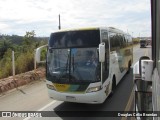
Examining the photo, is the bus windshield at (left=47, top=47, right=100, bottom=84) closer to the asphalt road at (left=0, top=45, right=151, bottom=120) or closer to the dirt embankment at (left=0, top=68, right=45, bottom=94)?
the asphalt road at (left=0, top=45, right=151, bottom=120)

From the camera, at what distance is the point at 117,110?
8617mm

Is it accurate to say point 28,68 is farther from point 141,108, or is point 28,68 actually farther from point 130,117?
point 141,108

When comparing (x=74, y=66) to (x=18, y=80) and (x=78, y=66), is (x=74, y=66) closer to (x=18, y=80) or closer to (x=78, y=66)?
(x=78, y=66)

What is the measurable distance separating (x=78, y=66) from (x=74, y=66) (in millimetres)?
127

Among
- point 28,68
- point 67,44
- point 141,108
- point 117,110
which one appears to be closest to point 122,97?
point 117,110

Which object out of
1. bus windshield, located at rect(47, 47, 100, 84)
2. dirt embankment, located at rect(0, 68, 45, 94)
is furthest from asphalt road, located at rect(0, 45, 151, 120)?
bus windshield, located at rect(47, 47, 100, 84)

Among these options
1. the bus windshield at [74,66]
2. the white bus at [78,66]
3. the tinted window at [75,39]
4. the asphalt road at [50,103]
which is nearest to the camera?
the white bus at [78,66]

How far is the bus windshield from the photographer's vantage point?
325 inches

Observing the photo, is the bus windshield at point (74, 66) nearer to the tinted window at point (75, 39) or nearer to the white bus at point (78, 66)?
the white bus at point (78, 66)

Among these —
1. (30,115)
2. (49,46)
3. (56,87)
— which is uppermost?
(49,46)

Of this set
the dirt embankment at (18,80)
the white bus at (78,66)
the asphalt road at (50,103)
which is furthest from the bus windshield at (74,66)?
the dirt embankment at (18,80)

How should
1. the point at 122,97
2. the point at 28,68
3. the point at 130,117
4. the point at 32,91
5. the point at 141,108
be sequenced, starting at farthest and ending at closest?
the point at 28,68 < the point at 32,91 < the point at 122,97 < the point at 130,117 < the point at 141,108

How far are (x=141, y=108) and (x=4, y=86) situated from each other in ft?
29.2

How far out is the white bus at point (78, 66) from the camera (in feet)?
26.7
